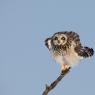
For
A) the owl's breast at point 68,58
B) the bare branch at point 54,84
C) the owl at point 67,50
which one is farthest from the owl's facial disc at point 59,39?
the bare branch at point 54,84

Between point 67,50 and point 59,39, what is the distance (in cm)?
17

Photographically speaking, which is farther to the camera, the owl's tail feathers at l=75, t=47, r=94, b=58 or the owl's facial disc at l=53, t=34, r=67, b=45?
the owl's facial disc at l=53, t=34, r=67, b=45

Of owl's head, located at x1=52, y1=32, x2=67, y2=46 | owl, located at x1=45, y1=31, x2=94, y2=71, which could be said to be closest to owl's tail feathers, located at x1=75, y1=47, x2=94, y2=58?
owl, located at x1=45, y1=31, x2=94, y2=71

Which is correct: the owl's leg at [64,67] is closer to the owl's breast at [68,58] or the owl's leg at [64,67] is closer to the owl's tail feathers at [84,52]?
the owl's breast at [68,58]

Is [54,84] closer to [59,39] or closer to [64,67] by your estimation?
[64,67]

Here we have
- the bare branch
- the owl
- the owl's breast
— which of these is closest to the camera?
the bare branch

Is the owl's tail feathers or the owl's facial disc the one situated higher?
the owl's facial disc

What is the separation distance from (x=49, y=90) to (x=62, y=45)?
0.64 m

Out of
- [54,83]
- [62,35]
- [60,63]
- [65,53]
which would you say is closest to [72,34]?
[62,35]

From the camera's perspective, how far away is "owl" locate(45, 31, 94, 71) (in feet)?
6.28

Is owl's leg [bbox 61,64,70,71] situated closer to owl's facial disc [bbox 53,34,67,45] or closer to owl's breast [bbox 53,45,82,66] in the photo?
owl's breast [bbox 53,45,82,66]

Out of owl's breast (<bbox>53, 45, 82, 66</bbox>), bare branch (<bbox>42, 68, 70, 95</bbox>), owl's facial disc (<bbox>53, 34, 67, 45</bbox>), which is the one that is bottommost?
bare branch (<bbox>42, 68, 70, 95</bbox>)

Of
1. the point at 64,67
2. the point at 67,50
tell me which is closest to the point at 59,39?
the point at 67,50

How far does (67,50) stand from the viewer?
2.09m
